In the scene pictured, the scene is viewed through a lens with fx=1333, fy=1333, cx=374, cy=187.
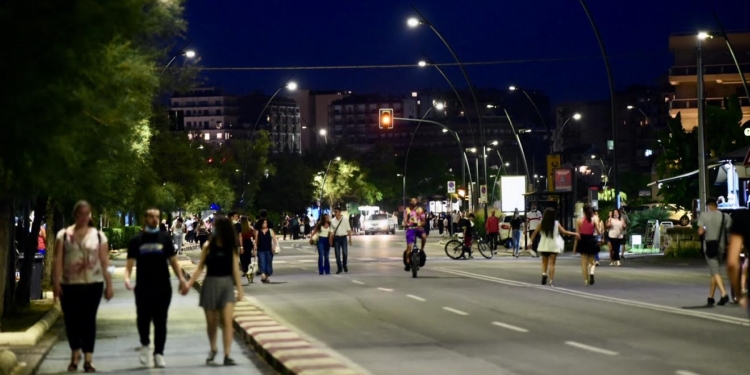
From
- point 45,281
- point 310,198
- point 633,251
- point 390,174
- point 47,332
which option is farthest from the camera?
point 390,174

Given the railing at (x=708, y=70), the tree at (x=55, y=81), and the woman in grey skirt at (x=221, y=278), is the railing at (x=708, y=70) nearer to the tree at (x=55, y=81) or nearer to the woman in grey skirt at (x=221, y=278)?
the woman in grey skirt at (x=221, y=278)

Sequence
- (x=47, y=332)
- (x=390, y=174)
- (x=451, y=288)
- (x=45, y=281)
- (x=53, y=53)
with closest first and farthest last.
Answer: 1. (x=53, y=53)
2. (x=47, y=332)
3. (x=451, y=288)
4. (x=45, y=281)
5. (x=390, y=174)

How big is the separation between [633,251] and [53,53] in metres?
40.7

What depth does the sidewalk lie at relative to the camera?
1480 cm

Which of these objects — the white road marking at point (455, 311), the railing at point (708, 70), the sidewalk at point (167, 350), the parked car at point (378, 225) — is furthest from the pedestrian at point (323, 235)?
the railing at point (708, 70)

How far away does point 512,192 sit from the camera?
6194 cm

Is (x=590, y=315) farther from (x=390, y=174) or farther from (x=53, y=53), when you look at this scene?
(x=390, y=174)

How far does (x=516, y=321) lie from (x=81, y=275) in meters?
7.54

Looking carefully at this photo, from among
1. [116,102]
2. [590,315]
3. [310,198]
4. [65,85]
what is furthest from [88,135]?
[310,198]

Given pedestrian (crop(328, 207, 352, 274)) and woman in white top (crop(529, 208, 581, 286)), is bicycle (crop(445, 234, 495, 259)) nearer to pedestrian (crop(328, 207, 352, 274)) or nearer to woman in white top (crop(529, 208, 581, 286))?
pedestrian (crop(328, 207, 352, 274))

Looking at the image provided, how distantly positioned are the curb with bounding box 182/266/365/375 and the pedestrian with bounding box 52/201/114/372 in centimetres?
207

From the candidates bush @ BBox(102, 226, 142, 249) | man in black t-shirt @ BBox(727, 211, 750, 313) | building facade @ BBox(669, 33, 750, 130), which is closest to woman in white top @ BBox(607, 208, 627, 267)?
bush @ BBox(102, 226, 142, 249)

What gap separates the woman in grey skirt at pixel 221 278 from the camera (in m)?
14.8

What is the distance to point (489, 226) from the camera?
51000mm
